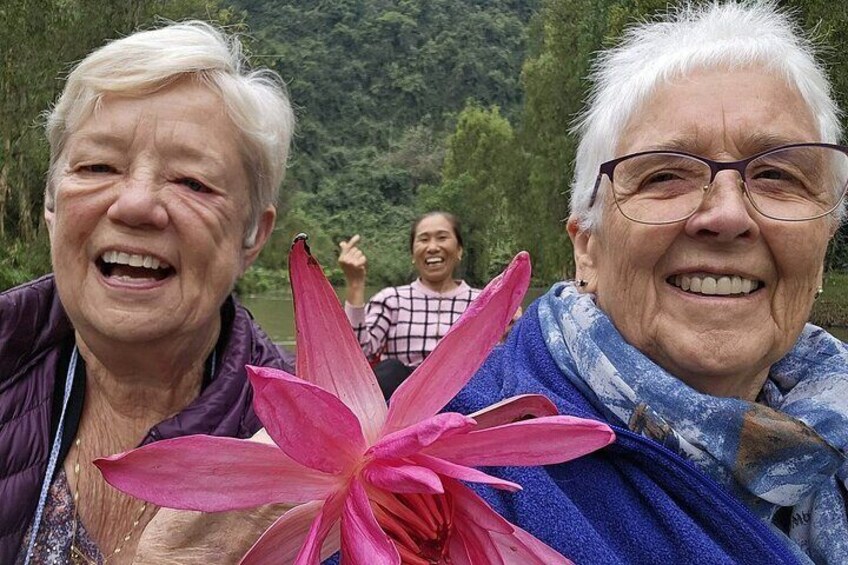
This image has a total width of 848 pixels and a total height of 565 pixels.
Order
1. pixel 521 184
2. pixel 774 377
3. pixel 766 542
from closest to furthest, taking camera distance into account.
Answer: pixel 766 542 < pixel 774 377 < pixel 521 184

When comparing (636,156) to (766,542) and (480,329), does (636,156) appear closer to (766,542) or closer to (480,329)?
(766,542)

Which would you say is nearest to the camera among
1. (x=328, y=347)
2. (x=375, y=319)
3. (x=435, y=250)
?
(x=328, y=347)

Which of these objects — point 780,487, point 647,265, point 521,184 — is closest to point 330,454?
point 647,265

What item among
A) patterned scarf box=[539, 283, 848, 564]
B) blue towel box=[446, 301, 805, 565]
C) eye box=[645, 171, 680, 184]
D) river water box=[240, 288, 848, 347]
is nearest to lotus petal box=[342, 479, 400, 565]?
blue towel box=[446, 301, 805, 565]

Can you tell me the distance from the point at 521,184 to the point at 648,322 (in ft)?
106

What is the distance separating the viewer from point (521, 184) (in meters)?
33.0

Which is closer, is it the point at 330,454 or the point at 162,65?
the point at 330,454

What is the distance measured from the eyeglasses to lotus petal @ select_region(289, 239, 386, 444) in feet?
2.68

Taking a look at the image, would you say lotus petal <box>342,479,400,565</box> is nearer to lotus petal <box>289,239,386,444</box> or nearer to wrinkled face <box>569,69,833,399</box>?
lotus petal <box>289,239,386,444</box>

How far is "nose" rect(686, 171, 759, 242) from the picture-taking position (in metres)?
1.24

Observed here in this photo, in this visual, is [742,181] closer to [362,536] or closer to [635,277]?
[635,277]

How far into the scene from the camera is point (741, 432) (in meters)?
1.28

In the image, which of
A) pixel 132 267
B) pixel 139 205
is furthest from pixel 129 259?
pixel 139 205

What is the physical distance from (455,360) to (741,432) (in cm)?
88
